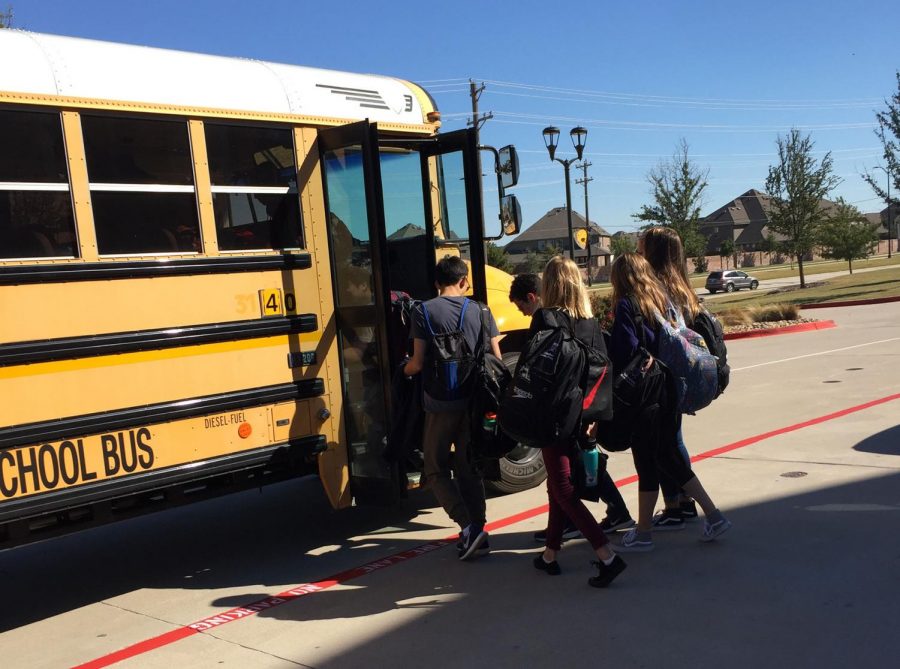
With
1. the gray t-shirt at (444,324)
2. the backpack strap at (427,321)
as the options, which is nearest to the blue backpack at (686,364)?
the gray t-shirt at (444,324)

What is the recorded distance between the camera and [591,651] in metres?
3.65

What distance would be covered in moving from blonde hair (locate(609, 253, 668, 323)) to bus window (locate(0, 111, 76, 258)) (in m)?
2.84

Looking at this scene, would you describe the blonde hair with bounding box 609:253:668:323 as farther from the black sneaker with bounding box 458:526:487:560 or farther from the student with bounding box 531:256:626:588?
the black sneaker with bounding box 458:526:487:560

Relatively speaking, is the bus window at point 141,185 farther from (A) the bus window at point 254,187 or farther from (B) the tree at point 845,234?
(B) the tree at point 845,234

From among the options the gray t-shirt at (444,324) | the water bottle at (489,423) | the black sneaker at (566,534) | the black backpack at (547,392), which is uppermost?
the gray t-shirt at (444,324)

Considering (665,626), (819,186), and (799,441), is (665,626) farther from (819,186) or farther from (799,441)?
(819,186)

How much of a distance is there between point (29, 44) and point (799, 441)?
6.15 metres

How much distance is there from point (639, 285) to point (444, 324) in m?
1.08

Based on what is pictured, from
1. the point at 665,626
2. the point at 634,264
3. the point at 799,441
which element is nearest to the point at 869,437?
the point at 799,441

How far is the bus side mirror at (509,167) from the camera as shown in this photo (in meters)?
6.32

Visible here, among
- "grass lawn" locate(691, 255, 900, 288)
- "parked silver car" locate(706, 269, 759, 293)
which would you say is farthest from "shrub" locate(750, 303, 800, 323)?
"grass lawn" locate(691, 255, 900, 288)

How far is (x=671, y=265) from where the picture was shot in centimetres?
503

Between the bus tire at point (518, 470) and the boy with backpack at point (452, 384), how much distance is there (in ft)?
3.86

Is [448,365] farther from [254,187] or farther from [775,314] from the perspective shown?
[775,314]
